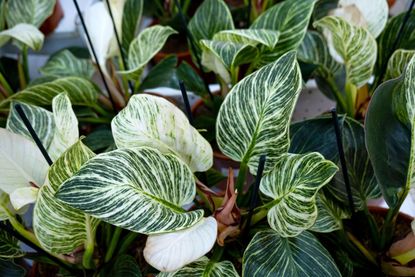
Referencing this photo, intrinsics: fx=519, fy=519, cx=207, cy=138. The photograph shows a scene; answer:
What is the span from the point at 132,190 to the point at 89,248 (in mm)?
154

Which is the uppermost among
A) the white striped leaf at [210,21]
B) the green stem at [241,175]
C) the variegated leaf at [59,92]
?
the white striped leaf at [210,21]

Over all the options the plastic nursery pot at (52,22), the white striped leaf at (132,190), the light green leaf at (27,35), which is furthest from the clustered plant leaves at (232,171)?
the plastic nursery pot at (52,22)

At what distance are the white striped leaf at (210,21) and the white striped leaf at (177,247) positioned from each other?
41 cm

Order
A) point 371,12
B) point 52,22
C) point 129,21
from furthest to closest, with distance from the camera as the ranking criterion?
1. point 52,22
2. point 129,21
3. point 371,12

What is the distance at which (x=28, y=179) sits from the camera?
59 centimetres

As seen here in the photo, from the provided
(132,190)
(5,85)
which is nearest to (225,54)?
(132,190)

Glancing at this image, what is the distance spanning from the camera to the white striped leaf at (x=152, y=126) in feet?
1.75

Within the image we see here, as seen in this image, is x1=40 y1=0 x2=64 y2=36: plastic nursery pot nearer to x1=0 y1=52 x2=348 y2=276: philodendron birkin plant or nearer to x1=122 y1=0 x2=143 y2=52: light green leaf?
x1=122 y1=0 x2=143 y2=52: light green leaf

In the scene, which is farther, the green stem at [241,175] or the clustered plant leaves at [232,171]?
the green stem at [241,175]

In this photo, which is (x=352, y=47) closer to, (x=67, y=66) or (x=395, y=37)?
(x=395, y=37)

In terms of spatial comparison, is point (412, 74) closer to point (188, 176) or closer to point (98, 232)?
point (188, 176)

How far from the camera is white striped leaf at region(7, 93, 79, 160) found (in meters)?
0.57

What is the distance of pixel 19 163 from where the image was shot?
0.59 meters

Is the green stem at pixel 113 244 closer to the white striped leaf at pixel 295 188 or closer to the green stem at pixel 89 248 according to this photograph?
the green stem at pixel 89 248
